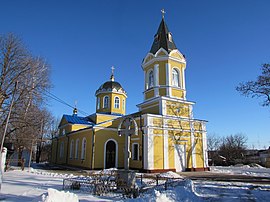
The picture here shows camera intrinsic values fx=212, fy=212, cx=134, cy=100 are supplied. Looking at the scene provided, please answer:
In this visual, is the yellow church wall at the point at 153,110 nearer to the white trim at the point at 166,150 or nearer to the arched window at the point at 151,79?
the white trim at the point at 166,150

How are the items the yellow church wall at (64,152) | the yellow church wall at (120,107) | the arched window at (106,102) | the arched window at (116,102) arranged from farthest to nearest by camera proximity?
the arched window at (116,102) → the arched window at (106,102) → the yellow church wall at (120,107) → the yellow church wall at (64,152)

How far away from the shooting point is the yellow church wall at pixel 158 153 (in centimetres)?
1934

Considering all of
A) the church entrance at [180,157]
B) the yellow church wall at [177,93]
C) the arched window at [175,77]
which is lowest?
the church entrance at [180,157]

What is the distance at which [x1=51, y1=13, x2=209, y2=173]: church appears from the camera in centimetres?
1989

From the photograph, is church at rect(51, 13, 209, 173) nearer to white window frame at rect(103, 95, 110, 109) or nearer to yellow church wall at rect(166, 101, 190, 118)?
yellow church wall at rect(166, 101, 190, 118)

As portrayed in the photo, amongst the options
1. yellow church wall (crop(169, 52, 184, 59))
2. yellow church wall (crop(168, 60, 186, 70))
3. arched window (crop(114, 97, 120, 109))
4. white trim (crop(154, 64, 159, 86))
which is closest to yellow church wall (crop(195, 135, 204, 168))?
white trim (crop(154, 64, 159, 86))

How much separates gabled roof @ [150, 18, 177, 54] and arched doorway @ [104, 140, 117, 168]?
11.1 meters

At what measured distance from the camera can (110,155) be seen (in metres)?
22.7

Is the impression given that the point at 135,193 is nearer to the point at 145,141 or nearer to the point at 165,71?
the point at 145,141

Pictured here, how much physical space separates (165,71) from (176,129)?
19.9 ft

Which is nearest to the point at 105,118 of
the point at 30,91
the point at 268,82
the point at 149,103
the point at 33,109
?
the point at 149,103

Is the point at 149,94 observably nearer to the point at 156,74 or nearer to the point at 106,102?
the point at 156,74

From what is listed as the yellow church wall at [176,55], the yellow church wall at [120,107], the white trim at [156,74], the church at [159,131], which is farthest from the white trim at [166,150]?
the yellow church wall at [120,107]

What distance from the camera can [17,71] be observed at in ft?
60.7
